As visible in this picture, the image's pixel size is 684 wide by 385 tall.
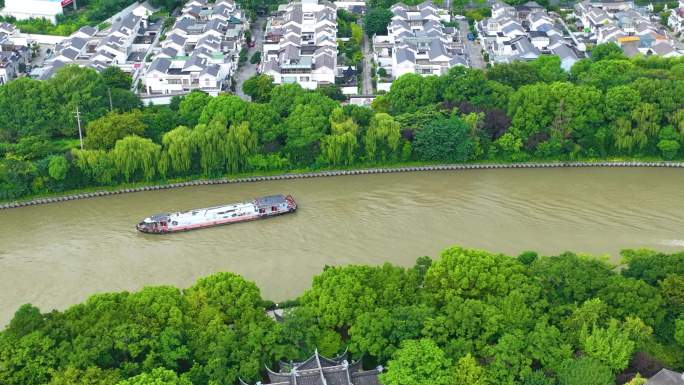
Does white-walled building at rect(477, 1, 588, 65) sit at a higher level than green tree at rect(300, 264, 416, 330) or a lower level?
higher

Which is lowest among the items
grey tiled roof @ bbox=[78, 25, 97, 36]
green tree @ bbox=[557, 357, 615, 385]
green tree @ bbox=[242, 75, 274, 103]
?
green tree @ bbox=[557, 357, 615, 385]

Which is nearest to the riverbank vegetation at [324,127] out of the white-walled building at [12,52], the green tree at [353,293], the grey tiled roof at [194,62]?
the grey tiled roof at [194,62]

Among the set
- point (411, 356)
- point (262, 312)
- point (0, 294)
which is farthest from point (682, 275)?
point (0, 294)

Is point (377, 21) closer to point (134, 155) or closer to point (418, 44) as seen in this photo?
point (418, 44)

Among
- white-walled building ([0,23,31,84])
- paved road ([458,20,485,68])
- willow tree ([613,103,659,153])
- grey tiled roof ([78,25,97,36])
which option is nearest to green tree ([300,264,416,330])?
willow tree ([613,103,659,153])

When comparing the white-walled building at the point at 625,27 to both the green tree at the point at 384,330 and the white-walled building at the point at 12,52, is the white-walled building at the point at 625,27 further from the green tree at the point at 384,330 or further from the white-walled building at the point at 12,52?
A: the white-walled building at the point at 12,52

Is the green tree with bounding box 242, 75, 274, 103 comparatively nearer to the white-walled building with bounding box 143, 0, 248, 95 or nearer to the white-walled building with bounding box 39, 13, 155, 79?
the white-walled building with bounding box 143, 0, 248, 95
